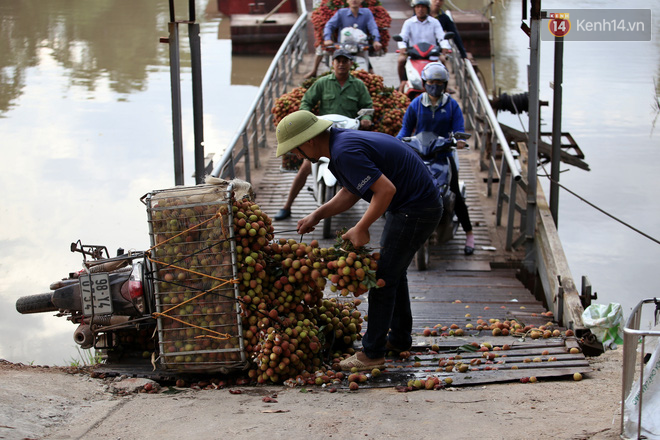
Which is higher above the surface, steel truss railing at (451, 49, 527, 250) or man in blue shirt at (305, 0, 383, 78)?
man in blue shirt at (305, 0, 383, 78)

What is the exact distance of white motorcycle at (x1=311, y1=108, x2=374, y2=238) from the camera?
745cm

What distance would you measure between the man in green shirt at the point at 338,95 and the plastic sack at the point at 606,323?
3574mm

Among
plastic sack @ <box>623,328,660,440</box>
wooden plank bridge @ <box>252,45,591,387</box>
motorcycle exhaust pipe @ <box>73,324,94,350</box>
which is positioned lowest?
wooden plank bridge @ <box>252,45,591,387</box>

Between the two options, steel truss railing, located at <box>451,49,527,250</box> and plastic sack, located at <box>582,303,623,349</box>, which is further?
steel truss railing, located at <box>451,49,527,250</box>

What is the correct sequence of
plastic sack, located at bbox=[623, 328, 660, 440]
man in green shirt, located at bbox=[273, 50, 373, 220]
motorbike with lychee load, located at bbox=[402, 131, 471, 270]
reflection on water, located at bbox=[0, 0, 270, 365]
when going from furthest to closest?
reflection on water, located at bbox=[0, 0, 270, 365]
man in green shirt, located at bbox=[273, 50, 373, 220]
motorbike with lychee load, located at bbox=[402, 131, 471, 270]
plastic sack, located at bbox=[623, 328, 660, 440]

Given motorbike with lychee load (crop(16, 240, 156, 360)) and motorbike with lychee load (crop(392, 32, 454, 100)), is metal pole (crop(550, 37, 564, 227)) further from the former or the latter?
motorbike with lychee load (crop(16, 240, 156, 360))

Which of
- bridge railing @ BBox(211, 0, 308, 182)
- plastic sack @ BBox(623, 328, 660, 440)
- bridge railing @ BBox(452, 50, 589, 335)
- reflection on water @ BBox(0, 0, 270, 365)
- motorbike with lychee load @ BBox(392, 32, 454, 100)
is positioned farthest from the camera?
motorbike with lychee load @ BBox(392, 32, 454, 100)

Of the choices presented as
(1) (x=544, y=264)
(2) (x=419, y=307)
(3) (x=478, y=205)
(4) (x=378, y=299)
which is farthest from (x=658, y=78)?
(4) (x=378, y=299)

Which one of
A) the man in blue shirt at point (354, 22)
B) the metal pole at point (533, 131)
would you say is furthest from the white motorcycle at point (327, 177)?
the man in blue shirt at point (354, 22)

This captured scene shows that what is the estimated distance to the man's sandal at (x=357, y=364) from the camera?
4539 mm

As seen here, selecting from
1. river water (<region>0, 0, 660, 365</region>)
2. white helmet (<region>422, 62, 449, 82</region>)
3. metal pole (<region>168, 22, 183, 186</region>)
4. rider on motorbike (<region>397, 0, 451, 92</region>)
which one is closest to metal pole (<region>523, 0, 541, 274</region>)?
white helmet (<region>422, 62, 449, 82</region>)

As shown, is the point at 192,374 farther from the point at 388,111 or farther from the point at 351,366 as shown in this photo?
the point at 388,111

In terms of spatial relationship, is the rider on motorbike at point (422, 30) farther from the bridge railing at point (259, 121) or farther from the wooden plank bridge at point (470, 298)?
the bridge railing at point (259, 121)

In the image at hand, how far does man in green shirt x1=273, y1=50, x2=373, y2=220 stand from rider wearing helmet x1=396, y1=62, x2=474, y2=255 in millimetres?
817
